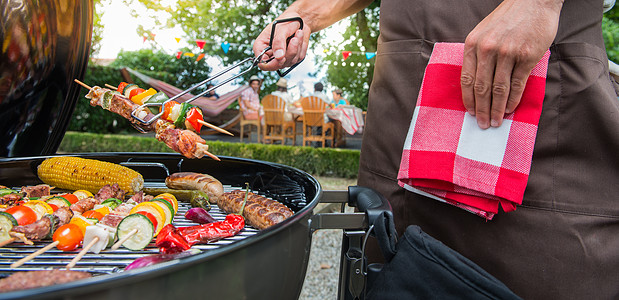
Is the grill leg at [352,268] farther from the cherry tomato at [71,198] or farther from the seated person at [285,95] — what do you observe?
the seated person at [285,95]

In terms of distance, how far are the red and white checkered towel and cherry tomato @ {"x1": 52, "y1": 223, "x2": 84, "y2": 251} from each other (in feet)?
2.95

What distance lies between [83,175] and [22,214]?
44cm

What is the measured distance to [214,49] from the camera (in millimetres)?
15383

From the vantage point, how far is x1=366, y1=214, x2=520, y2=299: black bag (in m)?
0.64

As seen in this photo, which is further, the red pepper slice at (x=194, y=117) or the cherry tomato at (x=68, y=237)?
the red pepper slice at (x=194, y=117)

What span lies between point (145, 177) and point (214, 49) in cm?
1486

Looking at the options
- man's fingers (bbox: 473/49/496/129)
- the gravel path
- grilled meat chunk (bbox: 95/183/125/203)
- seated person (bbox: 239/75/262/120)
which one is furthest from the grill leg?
seated person (bbox: 239/75/262/120)

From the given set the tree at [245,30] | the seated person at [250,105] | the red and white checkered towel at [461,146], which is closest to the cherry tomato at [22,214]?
the red and white checkered towel at [461,146]

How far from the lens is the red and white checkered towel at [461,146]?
0.92 meters

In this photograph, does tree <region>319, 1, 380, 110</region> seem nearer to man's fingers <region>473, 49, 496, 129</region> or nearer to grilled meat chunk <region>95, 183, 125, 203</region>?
grilled meat chunk <region>95, 183, 125, 203</region>

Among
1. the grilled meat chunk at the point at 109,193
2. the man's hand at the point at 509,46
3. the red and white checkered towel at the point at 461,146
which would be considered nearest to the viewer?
the man's hand at the point at 509,46

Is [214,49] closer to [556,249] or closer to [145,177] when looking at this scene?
[145,177]

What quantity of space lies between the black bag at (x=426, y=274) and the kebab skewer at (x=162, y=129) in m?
0.56

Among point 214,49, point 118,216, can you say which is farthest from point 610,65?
point 214,49
